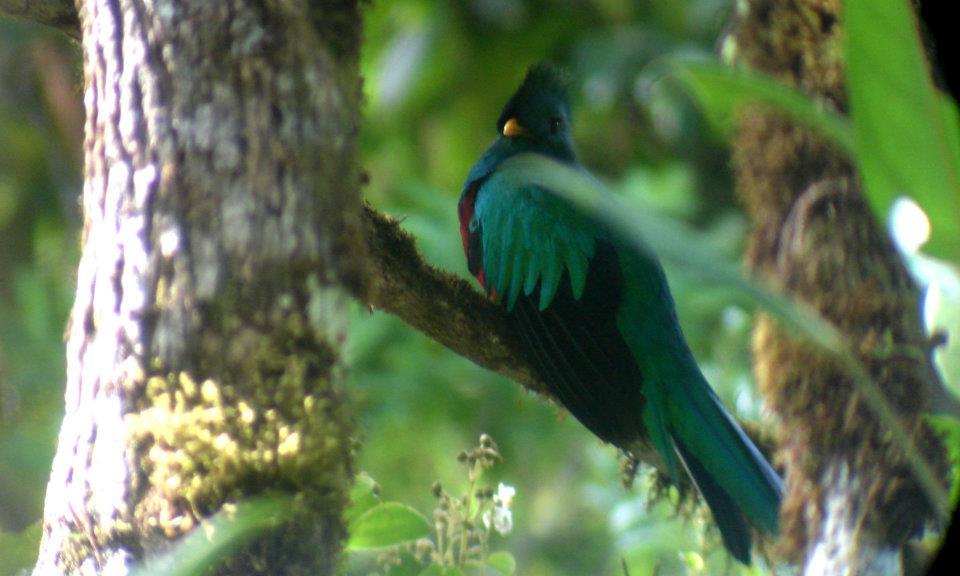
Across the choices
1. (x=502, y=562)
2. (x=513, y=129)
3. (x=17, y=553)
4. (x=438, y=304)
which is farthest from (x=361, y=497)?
(x=513, y=129)

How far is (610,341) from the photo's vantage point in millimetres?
2848

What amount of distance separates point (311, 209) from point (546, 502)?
4.87 meters

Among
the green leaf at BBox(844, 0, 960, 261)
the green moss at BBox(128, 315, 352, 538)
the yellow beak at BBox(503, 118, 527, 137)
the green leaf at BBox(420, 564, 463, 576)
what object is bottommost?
the green leaf at BBox(420, 564, 463, 576)

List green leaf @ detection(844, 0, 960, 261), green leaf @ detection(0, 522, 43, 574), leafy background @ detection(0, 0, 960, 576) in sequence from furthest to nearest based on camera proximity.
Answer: leafy background @ detection(0, 0, 960, 576), green leaf @ detection(0, 522, 43, 574), green leaf @ detection(844, 0, 960, 261)

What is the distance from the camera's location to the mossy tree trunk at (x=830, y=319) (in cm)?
220

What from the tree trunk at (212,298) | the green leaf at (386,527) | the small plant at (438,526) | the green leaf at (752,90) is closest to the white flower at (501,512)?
the small plant at (438,526)

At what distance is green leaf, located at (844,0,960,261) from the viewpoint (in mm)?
819

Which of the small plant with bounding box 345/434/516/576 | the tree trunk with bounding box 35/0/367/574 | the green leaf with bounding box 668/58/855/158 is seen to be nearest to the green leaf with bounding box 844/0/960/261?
the green leaf with bounding box 668/58/855/158

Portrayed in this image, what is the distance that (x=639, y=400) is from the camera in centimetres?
278

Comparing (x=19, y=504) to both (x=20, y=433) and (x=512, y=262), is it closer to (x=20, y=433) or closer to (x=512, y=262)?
(x=20, y=433)

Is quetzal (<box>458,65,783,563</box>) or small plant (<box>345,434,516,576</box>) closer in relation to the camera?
small plant (<box>345,434,516,576</box>)

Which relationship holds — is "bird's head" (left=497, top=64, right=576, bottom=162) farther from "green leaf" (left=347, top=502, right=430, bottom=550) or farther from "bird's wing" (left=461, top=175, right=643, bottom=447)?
"green leaf" (left=347, top=502, right=430, bottom=550)

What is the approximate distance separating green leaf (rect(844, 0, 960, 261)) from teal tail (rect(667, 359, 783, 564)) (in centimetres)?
182

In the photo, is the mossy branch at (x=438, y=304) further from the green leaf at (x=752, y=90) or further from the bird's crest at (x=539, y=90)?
the green leaf at (x=752, y=90)
